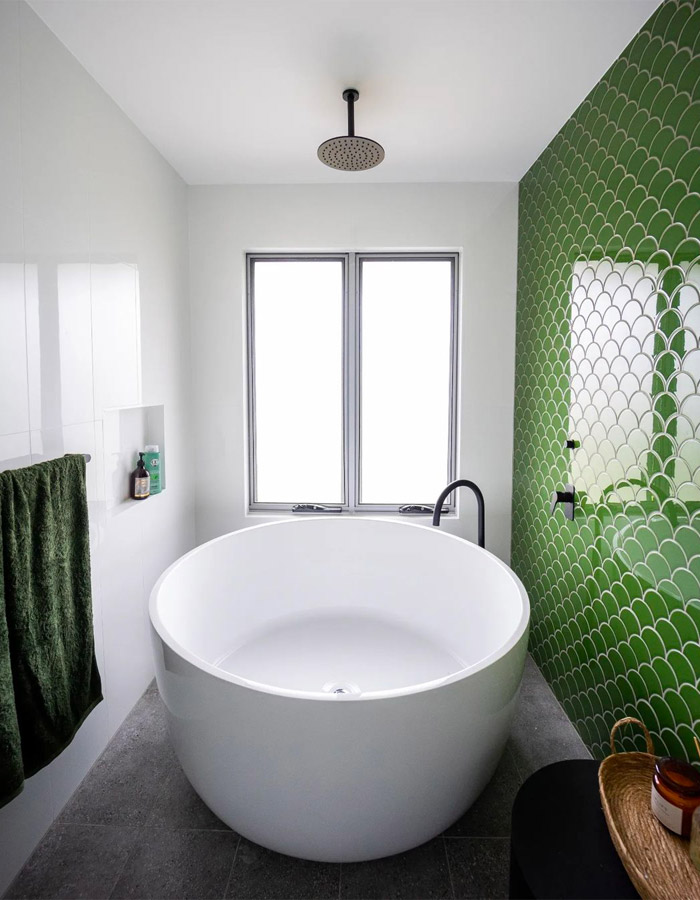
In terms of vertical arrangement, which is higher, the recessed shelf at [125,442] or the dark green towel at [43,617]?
the recessed shelf at [125,442]

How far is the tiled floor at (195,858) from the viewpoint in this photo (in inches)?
58.6

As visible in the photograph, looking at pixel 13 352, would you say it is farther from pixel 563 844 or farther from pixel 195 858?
pixel 563 844

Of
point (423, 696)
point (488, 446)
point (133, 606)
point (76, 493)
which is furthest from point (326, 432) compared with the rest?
point (423, 696)

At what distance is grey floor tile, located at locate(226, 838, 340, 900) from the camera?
Result: 4.83 ft

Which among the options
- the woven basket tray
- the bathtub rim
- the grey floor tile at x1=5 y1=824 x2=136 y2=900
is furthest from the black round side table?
the grey floor tile at x1=5 y1=824 x2=136 y2=900

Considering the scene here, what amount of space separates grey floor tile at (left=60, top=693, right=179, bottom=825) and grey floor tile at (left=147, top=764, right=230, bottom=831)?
23 millimetres

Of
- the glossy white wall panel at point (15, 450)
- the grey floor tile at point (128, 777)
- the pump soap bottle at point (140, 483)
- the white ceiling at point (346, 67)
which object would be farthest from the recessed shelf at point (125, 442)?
the white ceiling at point (346, 67)

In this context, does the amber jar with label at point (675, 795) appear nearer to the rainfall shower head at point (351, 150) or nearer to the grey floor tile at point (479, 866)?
the grey floor tile at point (479, 866)

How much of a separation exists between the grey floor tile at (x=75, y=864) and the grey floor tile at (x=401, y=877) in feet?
2.21

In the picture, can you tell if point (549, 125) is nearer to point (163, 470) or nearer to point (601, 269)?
point (601, 269)

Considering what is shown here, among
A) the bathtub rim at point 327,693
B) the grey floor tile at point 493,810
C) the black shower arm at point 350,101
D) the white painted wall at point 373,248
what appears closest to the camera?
the bathtub rim at point 327,693

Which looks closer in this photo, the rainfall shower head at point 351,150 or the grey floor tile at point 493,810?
the grey floor tile at point 493,810

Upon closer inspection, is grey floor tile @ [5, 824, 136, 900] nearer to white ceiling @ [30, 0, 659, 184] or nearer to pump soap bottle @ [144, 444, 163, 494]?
pump soap bottle @ [144, 444, 163, 494]

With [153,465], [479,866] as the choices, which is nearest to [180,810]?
[479,866]
